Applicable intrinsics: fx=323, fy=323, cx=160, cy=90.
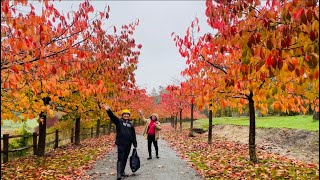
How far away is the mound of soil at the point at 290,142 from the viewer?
49.0 ft

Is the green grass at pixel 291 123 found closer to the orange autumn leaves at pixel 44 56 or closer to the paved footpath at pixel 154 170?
the paved footpath at pixel 154 170

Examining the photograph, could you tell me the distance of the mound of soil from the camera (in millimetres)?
14933

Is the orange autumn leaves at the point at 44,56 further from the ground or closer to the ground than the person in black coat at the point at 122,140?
further from the ground

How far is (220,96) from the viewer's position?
1079 centimetres

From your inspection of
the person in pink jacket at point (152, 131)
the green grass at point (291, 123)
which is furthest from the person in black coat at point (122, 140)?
the green grass at point (291, 123)

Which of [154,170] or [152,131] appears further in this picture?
[152,131]

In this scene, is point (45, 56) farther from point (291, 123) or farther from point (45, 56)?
point (291, 123)

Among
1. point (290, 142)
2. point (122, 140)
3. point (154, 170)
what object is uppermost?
point (122, 140)

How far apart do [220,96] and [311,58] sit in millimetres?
6960

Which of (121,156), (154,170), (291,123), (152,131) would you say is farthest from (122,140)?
(291,123)

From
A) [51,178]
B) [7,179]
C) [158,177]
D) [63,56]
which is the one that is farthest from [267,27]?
[7,179]

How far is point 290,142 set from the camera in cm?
1852

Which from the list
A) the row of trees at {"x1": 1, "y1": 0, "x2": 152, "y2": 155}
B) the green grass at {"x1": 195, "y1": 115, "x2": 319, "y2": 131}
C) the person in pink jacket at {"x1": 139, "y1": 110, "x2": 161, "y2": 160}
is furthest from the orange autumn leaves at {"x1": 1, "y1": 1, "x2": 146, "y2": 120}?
the green grass at {"x1": 195, "y1": 115, "x2": 319, "y2": 131}

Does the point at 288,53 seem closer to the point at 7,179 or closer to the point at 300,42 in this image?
the point at 300,42
